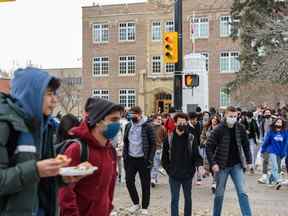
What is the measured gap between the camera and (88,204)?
426 centimetres

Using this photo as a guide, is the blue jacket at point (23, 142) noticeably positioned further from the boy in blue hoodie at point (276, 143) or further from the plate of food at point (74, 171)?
the boy in blue hoodie at point (276, 143)

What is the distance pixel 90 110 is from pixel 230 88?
104 feet

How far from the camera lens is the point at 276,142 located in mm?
12977

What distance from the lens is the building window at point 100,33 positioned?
55844mm

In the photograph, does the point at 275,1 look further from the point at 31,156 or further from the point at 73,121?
the point at 31,156

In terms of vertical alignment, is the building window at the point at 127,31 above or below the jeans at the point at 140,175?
above

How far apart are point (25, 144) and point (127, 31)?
52.4 m

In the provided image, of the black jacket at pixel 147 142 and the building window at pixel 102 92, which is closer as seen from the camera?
the black jacket at pixel 147 142

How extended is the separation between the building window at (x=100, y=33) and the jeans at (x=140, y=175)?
46.2 metres

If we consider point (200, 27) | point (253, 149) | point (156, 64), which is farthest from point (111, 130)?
point (156, 64)

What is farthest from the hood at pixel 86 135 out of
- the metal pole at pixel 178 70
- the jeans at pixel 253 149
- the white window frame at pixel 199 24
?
the white window frame at pixel 199 24

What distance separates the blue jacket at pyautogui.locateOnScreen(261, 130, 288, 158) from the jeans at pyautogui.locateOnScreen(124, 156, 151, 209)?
3972 mm

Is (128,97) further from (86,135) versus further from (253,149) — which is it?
(86,135)

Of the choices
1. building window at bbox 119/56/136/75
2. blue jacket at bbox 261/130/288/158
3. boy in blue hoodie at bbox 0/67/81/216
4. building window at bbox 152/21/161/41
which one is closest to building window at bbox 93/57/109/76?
building window at bbox 119/56/136/75
